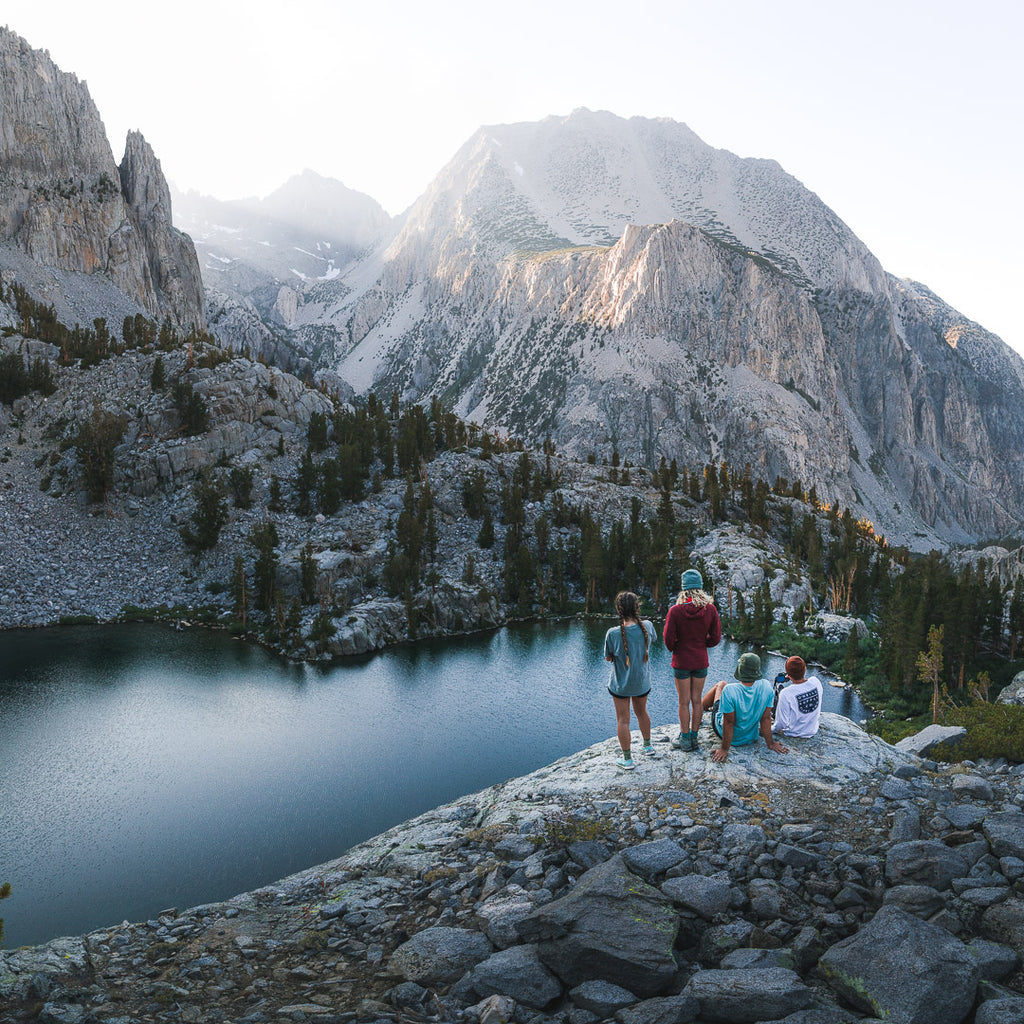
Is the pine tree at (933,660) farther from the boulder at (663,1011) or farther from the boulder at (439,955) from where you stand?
the boulder at (663,1011)

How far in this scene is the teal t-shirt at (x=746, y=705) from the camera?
11.5 meters

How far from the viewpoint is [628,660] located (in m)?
11.6

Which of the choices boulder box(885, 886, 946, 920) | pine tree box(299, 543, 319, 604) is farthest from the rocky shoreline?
pine tree box(299, 543, 319, 604)

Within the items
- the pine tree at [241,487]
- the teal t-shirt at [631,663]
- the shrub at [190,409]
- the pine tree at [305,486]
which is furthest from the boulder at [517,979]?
the shrub at [190,409]

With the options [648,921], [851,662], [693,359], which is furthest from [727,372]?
[648,921]

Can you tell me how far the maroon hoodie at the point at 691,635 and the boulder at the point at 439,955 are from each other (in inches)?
209

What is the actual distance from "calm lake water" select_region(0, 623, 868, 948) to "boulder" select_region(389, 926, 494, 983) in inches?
407

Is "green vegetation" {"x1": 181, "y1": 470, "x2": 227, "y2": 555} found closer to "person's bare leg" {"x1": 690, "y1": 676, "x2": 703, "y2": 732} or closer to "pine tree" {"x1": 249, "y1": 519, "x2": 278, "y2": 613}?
"pine tree" {"x1": 249, "y1": 519, "x2": 278, "y2": 613}

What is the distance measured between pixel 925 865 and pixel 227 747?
24.3 meters

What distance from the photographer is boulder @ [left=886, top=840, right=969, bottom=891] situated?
7.78 metres

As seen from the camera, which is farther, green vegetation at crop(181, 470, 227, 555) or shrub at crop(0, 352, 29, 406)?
shrub at crop(0, 352, 29, 406)

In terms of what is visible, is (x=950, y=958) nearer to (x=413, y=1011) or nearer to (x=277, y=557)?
(x=413, y=1011)

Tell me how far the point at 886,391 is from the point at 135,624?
192 meters

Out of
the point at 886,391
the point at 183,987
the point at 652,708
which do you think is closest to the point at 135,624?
the point at 652,708
